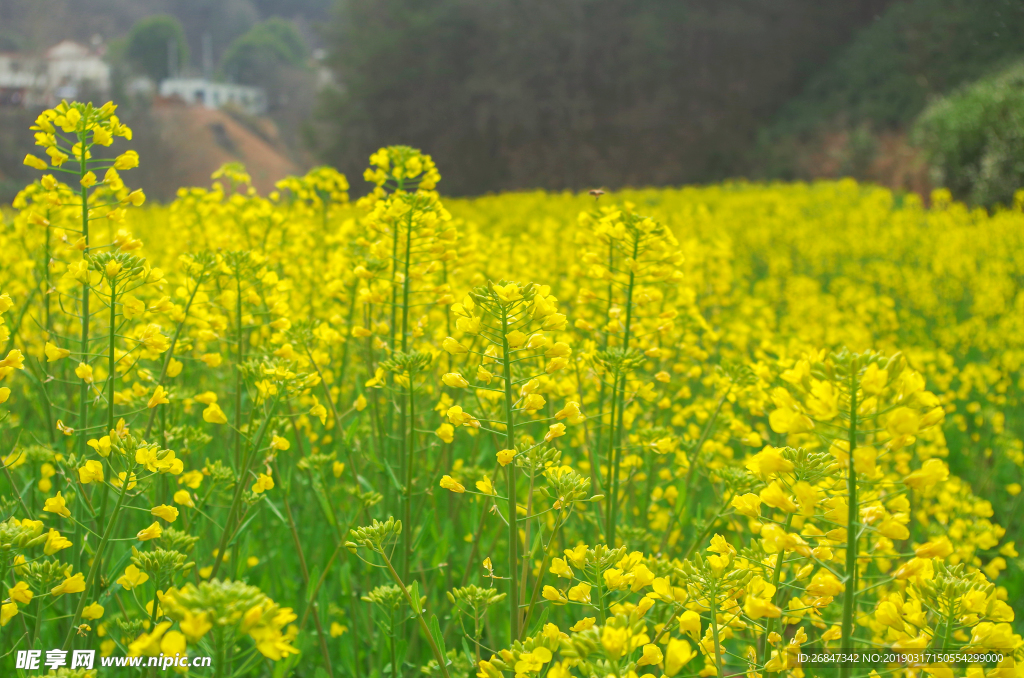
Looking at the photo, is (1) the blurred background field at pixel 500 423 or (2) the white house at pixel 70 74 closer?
(1) the blurred background field at pixel 500 423

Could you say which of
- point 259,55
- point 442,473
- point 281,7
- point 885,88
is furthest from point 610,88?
point 281,7

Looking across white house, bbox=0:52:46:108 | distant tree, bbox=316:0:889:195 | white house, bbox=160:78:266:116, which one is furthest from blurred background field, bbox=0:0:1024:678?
white house, bbox=160:78:266:116

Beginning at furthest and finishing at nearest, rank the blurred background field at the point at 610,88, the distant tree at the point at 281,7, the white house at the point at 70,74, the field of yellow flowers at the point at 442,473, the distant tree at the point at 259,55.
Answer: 1. the distant tree at the point at 281,7
2. the distant tree at the point at 259,55
3. the white house at the point at 70,74
4. the blurred background field at the point at 610,88
5. the field of yellow flowers at the point at 442,473

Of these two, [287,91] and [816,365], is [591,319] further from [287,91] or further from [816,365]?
[287,91]

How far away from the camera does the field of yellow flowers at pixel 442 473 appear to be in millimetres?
1207

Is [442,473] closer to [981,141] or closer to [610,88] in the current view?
[981,141]

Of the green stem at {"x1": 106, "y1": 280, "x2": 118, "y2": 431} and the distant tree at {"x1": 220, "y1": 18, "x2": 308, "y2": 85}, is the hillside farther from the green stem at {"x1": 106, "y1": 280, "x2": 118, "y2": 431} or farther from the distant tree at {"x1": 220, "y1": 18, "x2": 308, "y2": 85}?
the distant tree at {"x1": 220, "y1": 18, "x2": 308, "y2": 85}

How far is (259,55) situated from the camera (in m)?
69.4

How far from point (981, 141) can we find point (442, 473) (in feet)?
52.3

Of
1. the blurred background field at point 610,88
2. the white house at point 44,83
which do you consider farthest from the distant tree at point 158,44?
the blurred background field at point 610,88

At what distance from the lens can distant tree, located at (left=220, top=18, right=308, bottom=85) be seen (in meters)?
69.0

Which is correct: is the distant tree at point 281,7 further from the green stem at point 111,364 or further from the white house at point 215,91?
the green stem at point 111,364

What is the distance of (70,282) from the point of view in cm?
337

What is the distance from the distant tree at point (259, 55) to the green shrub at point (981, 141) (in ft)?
202
